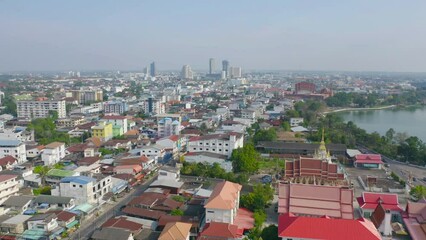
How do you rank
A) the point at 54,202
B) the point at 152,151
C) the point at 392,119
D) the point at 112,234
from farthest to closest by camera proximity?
the point at 392,119
the point at 152,151
the point at 54,202
the point at 112,234

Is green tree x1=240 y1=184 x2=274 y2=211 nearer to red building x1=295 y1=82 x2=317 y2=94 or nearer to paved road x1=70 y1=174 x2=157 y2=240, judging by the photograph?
paved road x1=70 y1=174 x2=157 y2=240

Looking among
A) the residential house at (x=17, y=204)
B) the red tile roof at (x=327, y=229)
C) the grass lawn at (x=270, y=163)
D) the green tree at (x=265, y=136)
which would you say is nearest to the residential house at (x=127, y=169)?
the residential house at (x=17, y=204)

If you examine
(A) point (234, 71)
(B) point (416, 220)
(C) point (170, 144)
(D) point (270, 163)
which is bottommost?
(D) point (270, 163)

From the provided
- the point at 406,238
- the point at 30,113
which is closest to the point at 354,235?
the point at 406,238

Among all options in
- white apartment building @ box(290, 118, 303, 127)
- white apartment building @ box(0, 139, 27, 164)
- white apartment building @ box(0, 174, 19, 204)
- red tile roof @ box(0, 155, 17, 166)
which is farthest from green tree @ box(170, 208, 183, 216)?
white apartment building @ box(290, 118, 303, 127)

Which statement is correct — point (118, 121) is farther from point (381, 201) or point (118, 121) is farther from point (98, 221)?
point (381, 201)

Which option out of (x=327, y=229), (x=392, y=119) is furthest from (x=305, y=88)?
(x=327, y=229)
